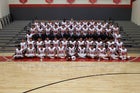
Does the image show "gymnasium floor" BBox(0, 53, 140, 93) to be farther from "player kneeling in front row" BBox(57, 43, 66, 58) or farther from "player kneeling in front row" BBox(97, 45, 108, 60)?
"player kneeling in front row" BBox(57, 43, 66, 58)

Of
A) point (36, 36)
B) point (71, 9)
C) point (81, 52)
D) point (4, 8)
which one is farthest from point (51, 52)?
point (4, 8)

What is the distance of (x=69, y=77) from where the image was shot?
347 inches

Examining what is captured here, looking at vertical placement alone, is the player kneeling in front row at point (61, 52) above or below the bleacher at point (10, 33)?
below

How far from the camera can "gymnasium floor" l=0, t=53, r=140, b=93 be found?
757 cm

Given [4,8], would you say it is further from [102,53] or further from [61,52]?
[102,53]

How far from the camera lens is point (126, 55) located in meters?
12.2

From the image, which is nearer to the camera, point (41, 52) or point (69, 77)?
point (69, 77)

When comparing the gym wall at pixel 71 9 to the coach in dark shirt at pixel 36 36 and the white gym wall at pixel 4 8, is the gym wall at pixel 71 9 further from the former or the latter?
the coach in dark shirt at pixel 36 36

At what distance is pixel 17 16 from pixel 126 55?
10.9 meters

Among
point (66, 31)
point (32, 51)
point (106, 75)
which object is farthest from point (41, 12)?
point (106, 75)

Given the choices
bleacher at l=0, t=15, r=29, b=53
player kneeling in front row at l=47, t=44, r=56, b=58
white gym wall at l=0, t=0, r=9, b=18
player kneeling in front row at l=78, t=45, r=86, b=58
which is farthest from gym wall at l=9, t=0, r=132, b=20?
player kneeling in front row at l=47, t=44, r=56, b=58

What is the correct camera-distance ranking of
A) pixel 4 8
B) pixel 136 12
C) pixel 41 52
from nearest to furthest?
pixel 41 52, pixel 136 12, pixel 4 8

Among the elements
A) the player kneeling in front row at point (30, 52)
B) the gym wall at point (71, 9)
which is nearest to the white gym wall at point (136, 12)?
the gym wall at point (71, 9)

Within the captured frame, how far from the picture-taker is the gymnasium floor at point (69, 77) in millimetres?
7574
